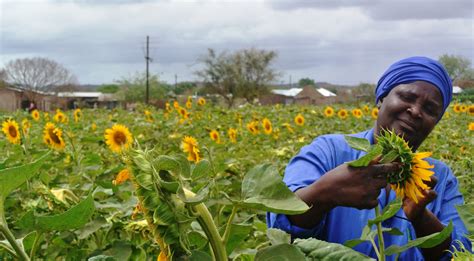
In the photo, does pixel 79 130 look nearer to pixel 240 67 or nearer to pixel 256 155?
pixel 256 155

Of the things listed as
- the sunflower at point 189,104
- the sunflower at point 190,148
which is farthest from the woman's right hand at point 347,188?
the sunflower at point 189,104

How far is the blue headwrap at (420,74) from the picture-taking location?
1614 millimetres

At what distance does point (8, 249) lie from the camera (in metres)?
0.65

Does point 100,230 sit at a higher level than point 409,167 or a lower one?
lower

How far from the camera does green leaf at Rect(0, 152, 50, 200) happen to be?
60cm

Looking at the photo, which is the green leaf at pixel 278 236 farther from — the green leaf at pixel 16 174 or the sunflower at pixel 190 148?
the sunflower at pixel 190 148

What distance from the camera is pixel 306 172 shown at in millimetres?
1478

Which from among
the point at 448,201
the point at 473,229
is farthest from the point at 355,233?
the point at 473,229

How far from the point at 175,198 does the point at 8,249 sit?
24cm

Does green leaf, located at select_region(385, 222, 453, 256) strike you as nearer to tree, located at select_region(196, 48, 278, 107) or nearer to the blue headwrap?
the blue headwrap

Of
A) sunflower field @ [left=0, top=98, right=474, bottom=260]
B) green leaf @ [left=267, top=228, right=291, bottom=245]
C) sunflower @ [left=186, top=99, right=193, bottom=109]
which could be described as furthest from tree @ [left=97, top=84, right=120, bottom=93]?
green leaf @ [left=267, top=228, right=291, bottom=245]

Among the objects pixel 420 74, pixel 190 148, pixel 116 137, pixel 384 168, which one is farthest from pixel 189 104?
pixel 384 168

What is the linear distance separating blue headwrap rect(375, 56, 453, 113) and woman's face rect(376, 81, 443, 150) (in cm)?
2

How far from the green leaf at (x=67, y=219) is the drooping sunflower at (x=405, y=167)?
12.1 inches
